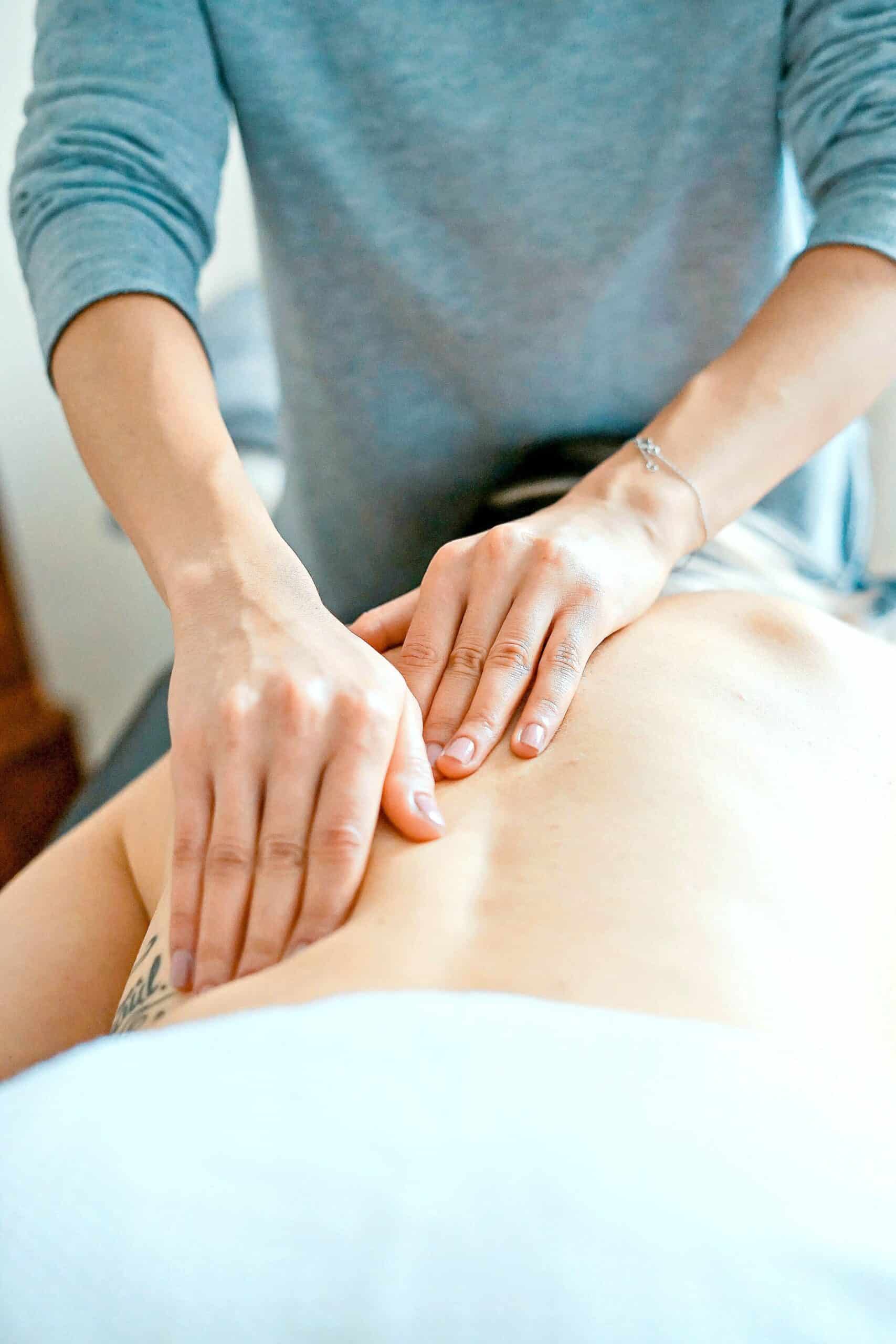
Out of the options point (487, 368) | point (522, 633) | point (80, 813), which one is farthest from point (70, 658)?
point (522, 633)

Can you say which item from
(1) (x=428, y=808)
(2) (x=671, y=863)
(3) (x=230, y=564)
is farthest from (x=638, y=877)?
(3) (x=230, y=564)

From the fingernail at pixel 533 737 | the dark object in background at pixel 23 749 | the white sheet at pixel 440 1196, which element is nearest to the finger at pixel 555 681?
the fingernail at pixel 533 737

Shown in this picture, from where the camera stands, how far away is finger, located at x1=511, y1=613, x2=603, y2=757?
0.73 m

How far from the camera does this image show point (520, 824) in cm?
67

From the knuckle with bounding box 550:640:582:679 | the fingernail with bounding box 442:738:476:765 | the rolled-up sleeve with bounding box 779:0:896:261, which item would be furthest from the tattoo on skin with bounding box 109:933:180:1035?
the rolled-up sleeve with bounding box 779:0:896:261

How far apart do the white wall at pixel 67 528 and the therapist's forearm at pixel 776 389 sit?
1.16 m

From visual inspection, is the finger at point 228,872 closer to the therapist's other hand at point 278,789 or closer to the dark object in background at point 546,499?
the therapist's other hand at point 278,789

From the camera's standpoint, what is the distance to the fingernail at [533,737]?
0.72 meters

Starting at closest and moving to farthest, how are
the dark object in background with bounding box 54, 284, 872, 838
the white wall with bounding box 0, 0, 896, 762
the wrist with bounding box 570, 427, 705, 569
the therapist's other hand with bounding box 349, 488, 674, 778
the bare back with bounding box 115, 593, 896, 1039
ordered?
the bare back with bounding box 115, 593, 896, 1039, the therapist's other hand with bounding box 349, 488, 674, 778, the wrist with bounding box 570, 427, 705, 569, the dark object in background with bounding box 54, 284, 872, 838, the white wall with bounding box 0, 0, 896, 762

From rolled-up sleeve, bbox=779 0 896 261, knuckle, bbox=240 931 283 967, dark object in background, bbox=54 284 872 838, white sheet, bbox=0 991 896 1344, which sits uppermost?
rolled-up sleeve, bbox=779 0 896 261

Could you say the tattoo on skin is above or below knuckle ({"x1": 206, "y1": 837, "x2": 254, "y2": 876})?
below

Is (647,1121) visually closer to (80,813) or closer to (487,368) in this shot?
(487,368)

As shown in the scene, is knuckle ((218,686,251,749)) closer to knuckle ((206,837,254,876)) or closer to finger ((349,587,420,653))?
knuckle ((206,837,254,876))

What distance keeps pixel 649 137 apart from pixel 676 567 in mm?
467
